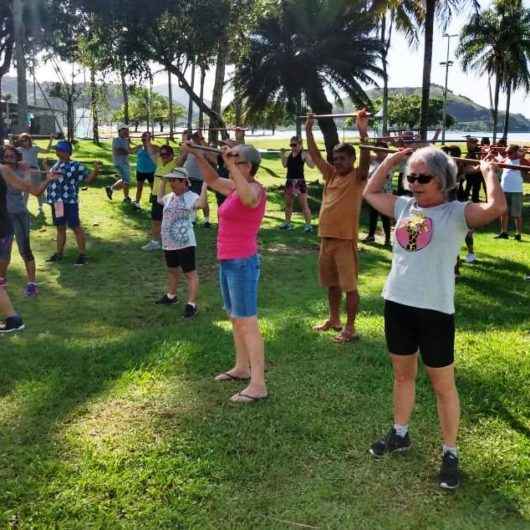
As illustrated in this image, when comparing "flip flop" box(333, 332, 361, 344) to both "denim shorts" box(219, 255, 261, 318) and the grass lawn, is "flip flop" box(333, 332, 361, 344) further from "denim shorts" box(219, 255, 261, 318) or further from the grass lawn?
"denim shorts" box(219, 255, 261, 318)

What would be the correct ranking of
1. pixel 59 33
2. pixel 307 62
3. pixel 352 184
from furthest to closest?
1. pixel 59 33
2. pixel 307 62
3. pixel 352 184

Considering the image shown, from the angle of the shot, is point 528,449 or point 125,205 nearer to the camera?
point 528,449

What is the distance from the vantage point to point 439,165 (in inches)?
115

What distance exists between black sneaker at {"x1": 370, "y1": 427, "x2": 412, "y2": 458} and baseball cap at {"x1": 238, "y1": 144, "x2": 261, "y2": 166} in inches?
75.2

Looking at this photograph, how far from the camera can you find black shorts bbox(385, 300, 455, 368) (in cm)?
304

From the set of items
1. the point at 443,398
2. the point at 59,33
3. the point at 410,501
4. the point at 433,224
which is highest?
the point at 59,33

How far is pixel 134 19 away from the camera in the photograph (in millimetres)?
15680

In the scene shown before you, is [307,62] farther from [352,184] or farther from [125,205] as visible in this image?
[352,184]

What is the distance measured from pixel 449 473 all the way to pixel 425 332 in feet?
2.58

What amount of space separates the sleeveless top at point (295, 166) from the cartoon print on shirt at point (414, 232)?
8522 millimetres

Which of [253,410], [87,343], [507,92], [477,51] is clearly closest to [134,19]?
[87,343]

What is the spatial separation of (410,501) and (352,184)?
2844 millimetres

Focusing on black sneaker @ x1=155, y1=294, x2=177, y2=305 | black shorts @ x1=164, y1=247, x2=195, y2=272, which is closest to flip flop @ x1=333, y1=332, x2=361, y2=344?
black shorts @ x1=164, y1=247, x2=195, y2=272

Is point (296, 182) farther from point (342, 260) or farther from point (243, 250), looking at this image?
point (243, 250)
